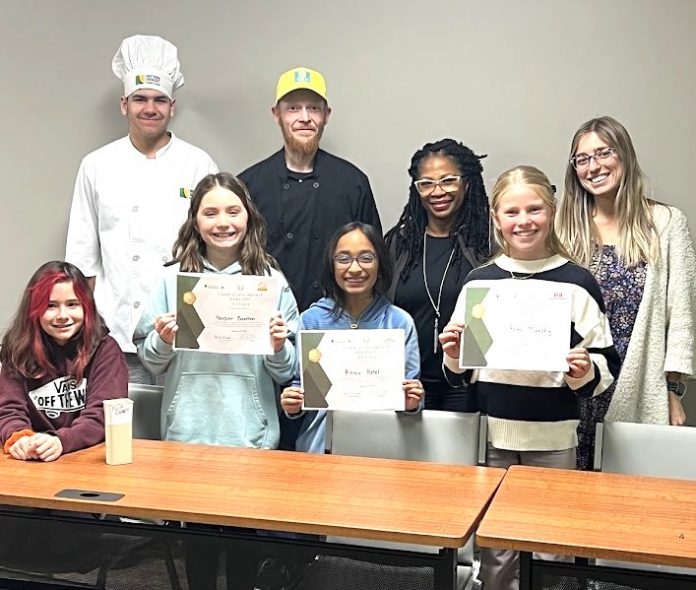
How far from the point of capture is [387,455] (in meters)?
3.01

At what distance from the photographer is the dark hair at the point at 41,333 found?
2922 millimetres

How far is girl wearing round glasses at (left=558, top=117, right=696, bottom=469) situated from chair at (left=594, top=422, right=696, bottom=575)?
440 mm

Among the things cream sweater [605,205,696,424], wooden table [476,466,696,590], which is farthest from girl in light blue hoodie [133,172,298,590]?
cream sweater [605,205,696,424]

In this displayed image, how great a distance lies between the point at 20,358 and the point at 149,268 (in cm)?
105

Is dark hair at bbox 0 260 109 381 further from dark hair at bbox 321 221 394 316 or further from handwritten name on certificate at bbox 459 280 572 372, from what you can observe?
handwritten name on certificate at bbox 459 280 572 372

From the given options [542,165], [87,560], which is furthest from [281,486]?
[542,165]

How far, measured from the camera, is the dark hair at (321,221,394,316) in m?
3.31

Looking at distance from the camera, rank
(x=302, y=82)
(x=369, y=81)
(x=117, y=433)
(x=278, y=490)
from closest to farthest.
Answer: (x=278, y=490) → (x=117, y=433) → (x=302, y=82) → (x=369, y=81)

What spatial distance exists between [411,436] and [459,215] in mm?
960

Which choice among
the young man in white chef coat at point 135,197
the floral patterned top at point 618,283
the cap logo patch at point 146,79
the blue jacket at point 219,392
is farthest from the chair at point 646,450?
the cap logo patch at point 146,79

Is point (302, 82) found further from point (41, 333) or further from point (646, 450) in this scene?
point (646, 450)

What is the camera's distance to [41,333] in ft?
9.79

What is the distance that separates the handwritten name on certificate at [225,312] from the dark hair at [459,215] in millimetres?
731

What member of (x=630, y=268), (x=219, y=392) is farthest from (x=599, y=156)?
(x=219, y=392)
